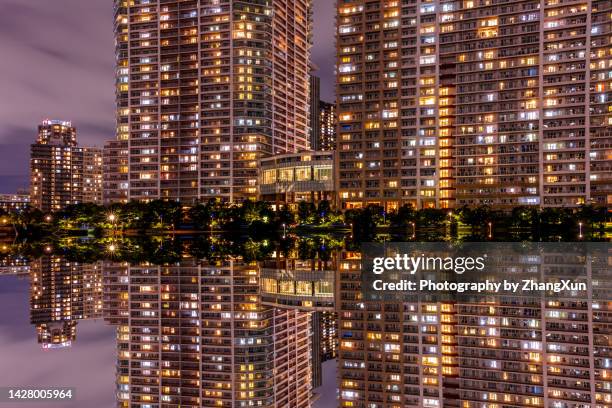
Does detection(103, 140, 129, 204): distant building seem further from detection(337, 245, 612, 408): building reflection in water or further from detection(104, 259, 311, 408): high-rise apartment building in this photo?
detection(337, 245, 612, 408): building reflection in water

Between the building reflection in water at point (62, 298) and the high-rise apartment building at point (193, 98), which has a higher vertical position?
the high-rise apartment building at point (193, 98)

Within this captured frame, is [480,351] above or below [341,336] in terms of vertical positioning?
below

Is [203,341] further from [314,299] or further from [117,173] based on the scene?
[117,173]

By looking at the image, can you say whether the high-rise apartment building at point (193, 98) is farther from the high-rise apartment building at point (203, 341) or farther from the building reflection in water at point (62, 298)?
the high-rise apartment building at point (203, 341)

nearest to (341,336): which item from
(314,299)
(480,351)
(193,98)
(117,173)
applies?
(314,299)

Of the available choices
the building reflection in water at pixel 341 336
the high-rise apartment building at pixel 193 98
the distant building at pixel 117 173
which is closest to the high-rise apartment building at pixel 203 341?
the building reflection in water at pixel 341 336

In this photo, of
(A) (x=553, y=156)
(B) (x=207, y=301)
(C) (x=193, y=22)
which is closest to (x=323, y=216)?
(A) (x=553, y=156)
